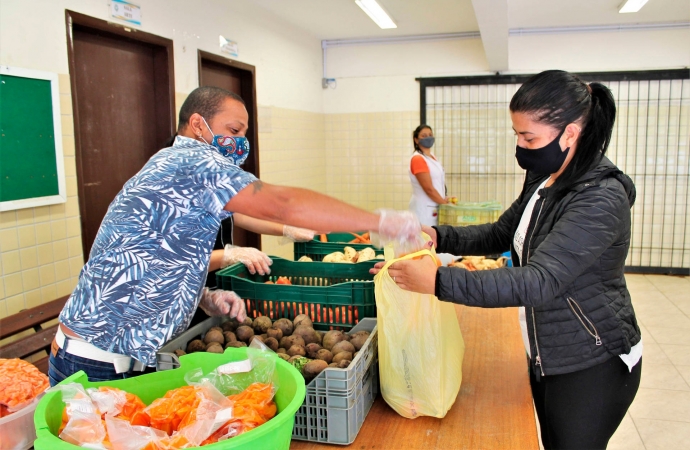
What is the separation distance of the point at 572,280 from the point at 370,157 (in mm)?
5779

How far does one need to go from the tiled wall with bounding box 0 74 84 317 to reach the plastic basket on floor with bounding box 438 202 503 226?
11.4ft

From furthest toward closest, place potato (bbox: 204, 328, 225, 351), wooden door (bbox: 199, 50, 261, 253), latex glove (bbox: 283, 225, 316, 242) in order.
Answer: wooden door (bbox: 199, 50, 261, 253)
latex glove (bbox: 283, 225, 316, 242)
potato (bbox: 204, 328, 225, 351)

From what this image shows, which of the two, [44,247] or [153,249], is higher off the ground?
[153,249]

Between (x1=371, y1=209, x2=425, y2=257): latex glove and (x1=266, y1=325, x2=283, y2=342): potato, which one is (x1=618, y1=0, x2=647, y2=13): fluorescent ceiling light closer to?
(x1=371, y1=209, x2=425, y2=257): latex glove

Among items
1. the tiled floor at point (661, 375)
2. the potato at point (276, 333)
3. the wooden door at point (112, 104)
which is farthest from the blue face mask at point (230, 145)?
the tiled floor at point (661, 375)

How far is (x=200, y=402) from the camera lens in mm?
1113

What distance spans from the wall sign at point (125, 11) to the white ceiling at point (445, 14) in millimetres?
1659

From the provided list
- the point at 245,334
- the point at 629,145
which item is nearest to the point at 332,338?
the point at 245,334

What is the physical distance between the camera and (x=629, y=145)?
6.30 m

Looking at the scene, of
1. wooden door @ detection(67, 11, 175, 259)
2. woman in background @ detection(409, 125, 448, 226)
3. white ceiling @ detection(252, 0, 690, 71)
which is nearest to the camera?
wooden door @ detection(67, 11, 175, 259)

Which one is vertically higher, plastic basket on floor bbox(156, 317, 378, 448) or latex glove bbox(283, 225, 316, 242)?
latex glove bbox(283, 225, 316, 242)

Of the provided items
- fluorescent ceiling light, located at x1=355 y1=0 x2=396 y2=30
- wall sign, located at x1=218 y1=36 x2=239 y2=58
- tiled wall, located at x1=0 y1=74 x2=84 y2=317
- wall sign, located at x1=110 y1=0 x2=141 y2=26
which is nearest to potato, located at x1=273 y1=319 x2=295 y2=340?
tiled wall, located at x1=0 y1=74 x2=84 y2=317

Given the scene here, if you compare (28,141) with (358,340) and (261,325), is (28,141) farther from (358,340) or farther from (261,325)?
(358,340)

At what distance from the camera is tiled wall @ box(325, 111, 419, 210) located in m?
6.93
